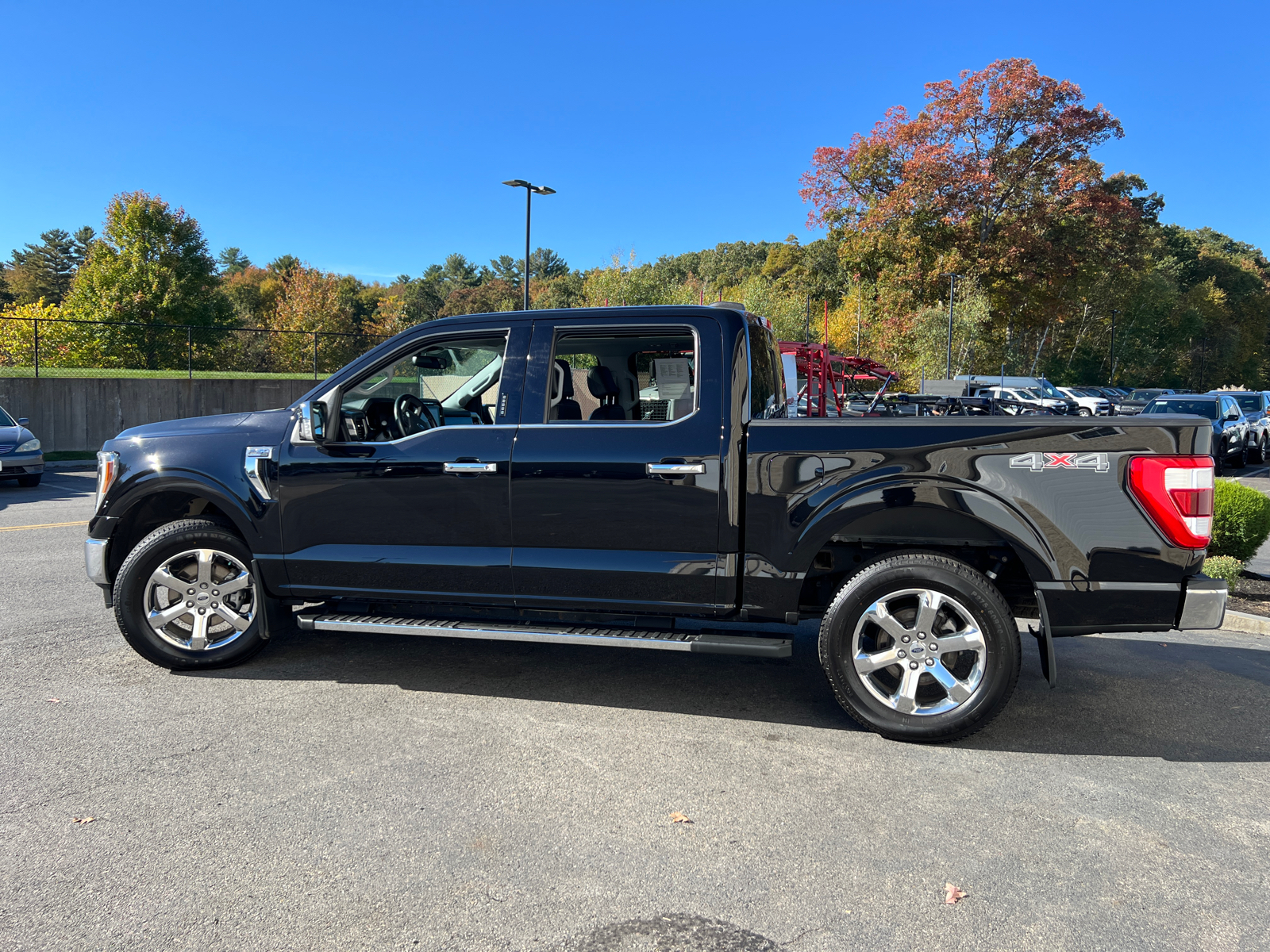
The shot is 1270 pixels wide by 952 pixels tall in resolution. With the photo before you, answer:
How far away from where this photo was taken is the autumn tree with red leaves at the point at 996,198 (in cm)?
4334

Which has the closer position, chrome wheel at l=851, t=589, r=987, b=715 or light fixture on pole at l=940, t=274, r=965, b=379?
chrome wheel at l=851, t=589, r=987, b=715

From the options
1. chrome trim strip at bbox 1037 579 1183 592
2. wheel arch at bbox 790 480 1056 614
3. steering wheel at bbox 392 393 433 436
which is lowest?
chrome trim strip at bbox 1037 579 1183 592

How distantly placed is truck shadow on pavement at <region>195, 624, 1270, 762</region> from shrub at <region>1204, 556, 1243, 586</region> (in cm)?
131

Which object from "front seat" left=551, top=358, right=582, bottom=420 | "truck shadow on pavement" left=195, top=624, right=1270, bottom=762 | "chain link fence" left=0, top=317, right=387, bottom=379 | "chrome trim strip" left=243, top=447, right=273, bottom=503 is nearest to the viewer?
"truck shadow on pavement" left=195, top=624, right=1270, bottom=762

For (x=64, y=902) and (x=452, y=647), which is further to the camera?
(x=452, y=647)

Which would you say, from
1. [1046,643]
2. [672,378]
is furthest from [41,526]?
[1046,643]

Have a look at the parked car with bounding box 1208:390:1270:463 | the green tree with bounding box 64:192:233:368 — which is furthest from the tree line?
the parked car with bounding box 1208:390:1270:463

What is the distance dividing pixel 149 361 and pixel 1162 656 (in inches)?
1020

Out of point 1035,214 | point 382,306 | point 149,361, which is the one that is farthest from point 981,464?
point 382,306

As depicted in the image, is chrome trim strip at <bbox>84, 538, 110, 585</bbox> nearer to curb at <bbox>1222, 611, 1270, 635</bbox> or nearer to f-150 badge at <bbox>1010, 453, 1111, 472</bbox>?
f-150 badge at <bbox>1010, 453, 1111, 472</bbox>

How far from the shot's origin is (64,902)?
9.21 feet

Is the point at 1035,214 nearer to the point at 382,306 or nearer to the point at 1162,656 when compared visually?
the point at 1162,656

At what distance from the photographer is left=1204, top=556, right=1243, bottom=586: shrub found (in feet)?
22.9

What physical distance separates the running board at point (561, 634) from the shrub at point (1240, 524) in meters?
5.23
